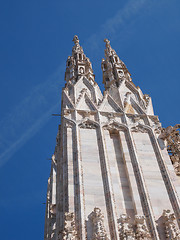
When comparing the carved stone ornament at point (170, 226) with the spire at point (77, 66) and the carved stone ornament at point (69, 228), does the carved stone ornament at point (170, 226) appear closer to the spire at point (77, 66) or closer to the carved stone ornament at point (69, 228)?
the carved stone ornament at point (69, 228)

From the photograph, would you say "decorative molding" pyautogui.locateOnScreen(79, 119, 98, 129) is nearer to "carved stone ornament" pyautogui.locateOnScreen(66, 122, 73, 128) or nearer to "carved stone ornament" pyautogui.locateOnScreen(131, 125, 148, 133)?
"carved stone ornament" pyautogui.locateOnScreen(66, 122, 73, 128)

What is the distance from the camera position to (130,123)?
18.3 m

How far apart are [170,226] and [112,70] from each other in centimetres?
1393

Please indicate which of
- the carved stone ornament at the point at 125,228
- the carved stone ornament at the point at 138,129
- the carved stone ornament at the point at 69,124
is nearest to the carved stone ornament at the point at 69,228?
the carved stone ornament at the point at 125,228

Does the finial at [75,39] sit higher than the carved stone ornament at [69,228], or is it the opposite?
the finial at [75,39]

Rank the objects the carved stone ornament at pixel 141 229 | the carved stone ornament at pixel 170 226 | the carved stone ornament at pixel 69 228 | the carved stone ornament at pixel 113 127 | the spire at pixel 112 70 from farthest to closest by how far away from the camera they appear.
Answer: the spire at pixel 112 70
the carved stone ornament at pixel 113 127
the carved stone ornament at pixel 170 226
the carved stone ornament at pixel 141 229
the carved stone ornament at pixel 69 228

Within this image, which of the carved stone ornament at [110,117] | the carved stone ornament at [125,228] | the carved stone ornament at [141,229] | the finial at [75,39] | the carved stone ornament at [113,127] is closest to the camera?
the carved stone ornament at [125,228]

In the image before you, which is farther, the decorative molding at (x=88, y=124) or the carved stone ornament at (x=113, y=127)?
the carved stone ornament at (x=113, y=127)

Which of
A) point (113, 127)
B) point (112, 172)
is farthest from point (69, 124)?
point (112, 172)

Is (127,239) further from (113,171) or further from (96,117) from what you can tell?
(96,117)

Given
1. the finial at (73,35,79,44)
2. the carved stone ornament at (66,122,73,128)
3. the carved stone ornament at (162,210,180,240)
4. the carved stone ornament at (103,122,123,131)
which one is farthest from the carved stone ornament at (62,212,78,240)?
the finial at (73,35,79,44)

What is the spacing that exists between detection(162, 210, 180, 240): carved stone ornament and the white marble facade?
0.11ft

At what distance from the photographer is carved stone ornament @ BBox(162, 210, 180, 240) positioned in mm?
12258

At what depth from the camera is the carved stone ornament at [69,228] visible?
11.6 m
